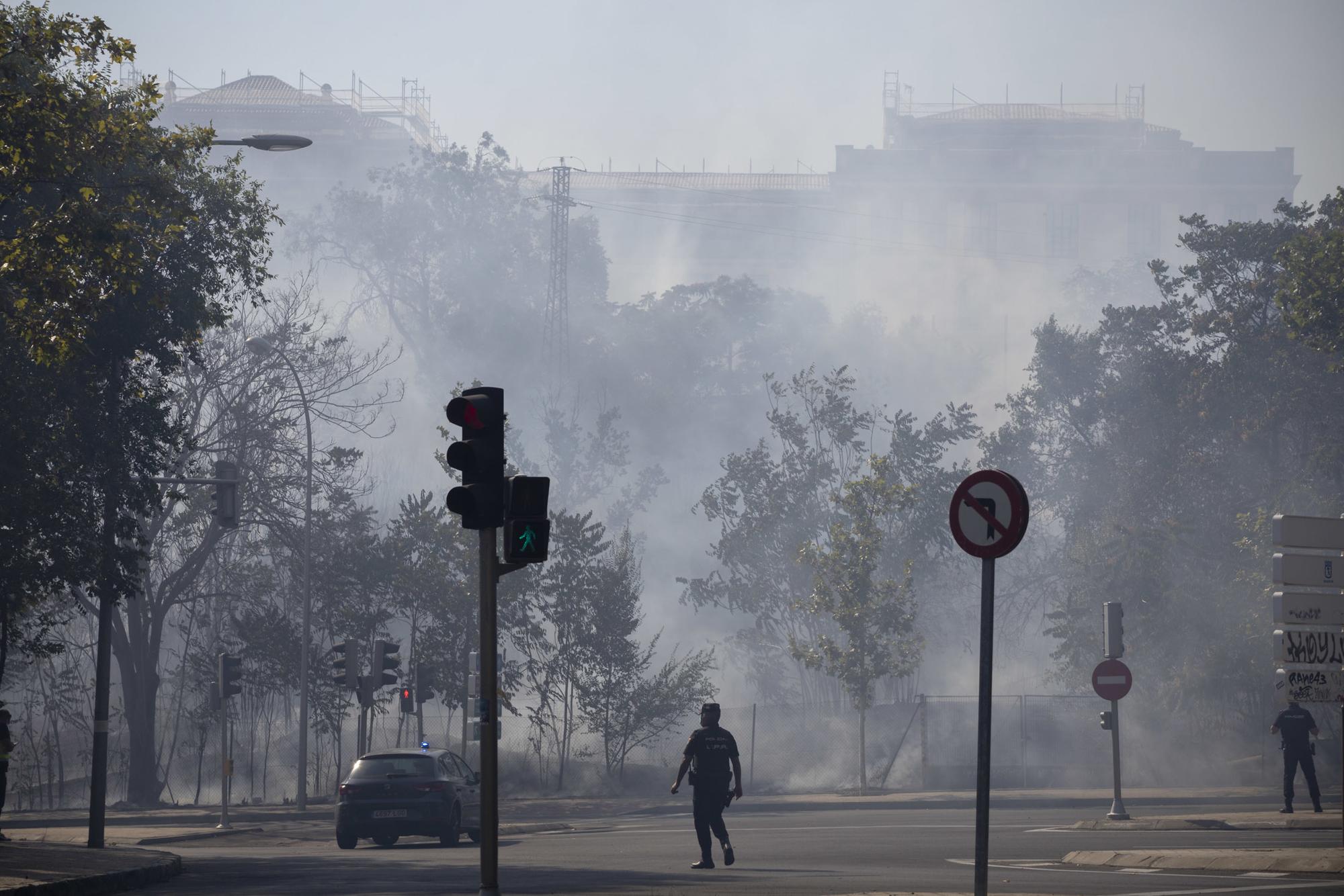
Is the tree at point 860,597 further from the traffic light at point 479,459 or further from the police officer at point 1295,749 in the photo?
the traffic light at point 479,459

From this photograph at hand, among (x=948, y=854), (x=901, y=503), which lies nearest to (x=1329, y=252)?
(x=901, y=503)

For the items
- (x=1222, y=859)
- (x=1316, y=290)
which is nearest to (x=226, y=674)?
(x=1222, y=859)

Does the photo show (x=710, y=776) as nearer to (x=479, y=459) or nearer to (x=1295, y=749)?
(x=479, y=459)

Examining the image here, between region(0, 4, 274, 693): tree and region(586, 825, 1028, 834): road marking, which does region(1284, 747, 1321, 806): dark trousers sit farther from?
region(0, 4, 274, 693): tree

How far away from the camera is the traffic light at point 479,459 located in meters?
11.6

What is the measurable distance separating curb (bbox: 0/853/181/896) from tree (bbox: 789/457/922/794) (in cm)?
2539

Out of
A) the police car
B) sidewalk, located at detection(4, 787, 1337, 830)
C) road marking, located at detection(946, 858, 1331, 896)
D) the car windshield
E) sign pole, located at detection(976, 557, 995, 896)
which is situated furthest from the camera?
sidewalk, located at detection(4, 787, 1337, 830)

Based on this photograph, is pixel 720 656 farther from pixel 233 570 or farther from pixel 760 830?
pixel 760 830

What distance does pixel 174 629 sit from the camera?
64.9 metres

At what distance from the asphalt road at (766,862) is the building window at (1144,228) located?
111237 millimetres

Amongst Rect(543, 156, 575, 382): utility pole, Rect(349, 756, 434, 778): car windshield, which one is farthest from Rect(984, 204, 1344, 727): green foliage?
Rect(543, 156, 575, 382): utility pole

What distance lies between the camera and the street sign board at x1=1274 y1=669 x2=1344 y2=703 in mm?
13719

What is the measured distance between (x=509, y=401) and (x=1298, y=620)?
89005mm

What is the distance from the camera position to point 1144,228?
5212 inches
